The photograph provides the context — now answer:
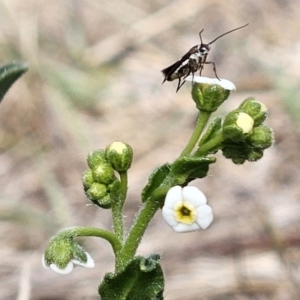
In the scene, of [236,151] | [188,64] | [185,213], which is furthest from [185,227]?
[188,64]

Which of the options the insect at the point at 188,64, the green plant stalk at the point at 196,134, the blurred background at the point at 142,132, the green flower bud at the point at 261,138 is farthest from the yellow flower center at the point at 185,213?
the blurred background at the point at 142,132

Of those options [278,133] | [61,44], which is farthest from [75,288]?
[61,44]

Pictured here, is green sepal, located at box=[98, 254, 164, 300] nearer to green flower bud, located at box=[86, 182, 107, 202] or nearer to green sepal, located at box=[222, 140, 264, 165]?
green flower bud, located at box=[86, 182, 107, 202]

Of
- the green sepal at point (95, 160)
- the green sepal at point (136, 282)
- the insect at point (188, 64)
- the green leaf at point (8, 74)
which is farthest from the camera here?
the green leaf at point (8, 74)

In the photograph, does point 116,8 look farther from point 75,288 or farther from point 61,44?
point 75,288

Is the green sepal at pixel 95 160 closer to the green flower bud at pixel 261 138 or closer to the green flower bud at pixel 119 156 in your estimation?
the green flower bud at pixel 119 156

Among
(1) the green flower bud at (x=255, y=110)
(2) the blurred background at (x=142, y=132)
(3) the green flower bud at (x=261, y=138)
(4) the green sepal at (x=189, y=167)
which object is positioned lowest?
(4) the green sepal at (x=189, y=167)
